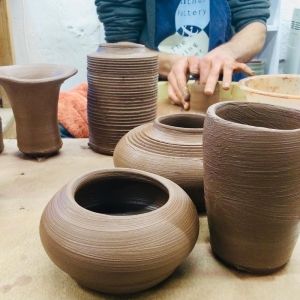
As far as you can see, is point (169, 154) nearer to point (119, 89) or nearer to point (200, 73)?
point (119, 89)

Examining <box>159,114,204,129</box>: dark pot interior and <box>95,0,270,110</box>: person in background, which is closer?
<box>159,114,204,129</box>: dark pot interior

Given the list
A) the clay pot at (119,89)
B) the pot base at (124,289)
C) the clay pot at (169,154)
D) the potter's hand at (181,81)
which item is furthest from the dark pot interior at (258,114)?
the potter's hand at (181,81)

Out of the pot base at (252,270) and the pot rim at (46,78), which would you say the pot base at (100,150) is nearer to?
the pot rim at (46,78)

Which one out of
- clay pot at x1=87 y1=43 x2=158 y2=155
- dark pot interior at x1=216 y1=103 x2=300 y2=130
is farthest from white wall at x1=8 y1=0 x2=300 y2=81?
dark pot interior at x1=216 y1=103 x2=300 y2=130

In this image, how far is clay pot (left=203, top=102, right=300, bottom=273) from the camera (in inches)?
21.0

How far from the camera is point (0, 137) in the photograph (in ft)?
3.60

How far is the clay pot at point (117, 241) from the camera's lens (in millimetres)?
524

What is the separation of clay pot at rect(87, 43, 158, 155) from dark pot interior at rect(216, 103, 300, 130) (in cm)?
42

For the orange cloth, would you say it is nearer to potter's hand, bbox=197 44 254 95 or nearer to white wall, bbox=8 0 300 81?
potter's hand, bbox=197 44 254 95

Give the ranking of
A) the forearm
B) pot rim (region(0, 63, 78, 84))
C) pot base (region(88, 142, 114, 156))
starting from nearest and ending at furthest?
1. pot rim (region(0, 63, 78, 84))
2. pot base (region(88, 142, 114, 156))
3. the forearm

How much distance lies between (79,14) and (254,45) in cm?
112

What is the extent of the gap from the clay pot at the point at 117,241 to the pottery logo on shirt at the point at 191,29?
1181 mm

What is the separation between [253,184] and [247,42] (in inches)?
48.0

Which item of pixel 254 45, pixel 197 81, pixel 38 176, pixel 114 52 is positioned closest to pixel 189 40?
pixel 254 45
